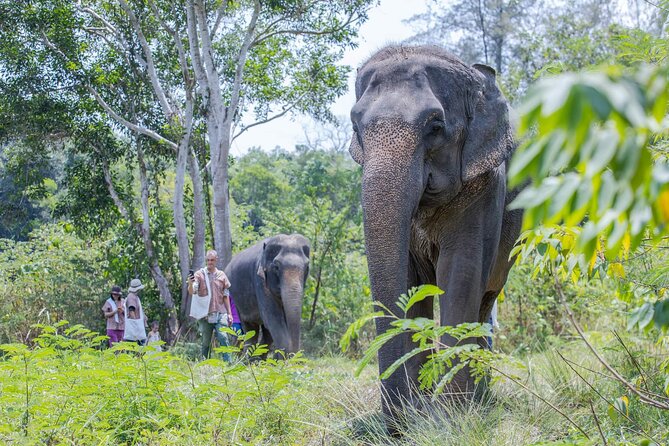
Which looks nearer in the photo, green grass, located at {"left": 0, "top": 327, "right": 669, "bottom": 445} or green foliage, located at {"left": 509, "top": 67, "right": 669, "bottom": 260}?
green foliage, located at {"left": 509, "top": 67, "right": 669, "bottom": 260}

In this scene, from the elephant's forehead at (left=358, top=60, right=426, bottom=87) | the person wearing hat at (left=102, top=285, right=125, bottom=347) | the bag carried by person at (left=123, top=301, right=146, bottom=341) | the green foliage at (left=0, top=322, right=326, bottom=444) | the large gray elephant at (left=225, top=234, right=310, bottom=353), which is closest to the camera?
the green foliage at (left=0, top=322, right=326, bottom=444)

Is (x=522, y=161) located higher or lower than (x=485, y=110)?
lower

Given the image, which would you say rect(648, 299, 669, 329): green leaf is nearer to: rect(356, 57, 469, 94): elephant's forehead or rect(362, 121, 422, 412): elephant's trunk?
rect(362, 121, 422, 412): elephant's trunk

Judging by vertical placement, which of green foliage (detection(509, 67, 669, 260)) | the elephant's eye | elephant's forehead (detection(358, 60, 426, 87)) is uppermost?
elephant's forehead (detection(358, 60, 426, 87))

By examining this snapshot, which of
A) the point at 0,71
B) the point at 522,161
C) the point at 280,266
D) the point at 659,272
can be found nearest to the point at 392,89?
the point at 659,272

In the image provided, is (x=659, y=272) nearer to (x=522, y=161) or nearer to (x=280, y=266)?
(x=522, y=161)

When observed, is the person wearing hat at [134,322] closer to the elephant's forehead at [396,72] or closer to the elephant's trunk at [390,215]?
the elephant's forehead at [396,72]

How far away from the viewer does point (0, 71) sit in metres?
17.6

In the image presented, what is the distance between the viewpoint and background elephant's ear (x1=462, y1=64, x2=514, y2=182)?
5898 millimetres

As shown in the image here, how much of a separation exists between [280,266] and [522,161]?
11527mm

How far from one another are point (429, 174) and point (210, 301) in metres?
6.13

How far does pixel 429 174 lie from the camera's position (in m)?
5.68

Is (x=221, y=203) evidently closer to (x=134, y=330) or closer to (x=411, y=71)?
(x=134, y=330)

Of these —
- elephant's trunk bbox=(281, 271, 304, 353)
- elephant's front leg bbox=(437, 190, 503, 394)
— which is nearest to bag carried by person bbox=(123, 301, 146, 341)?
elephant's trunk bbox=(281, 271, 304, 353)
